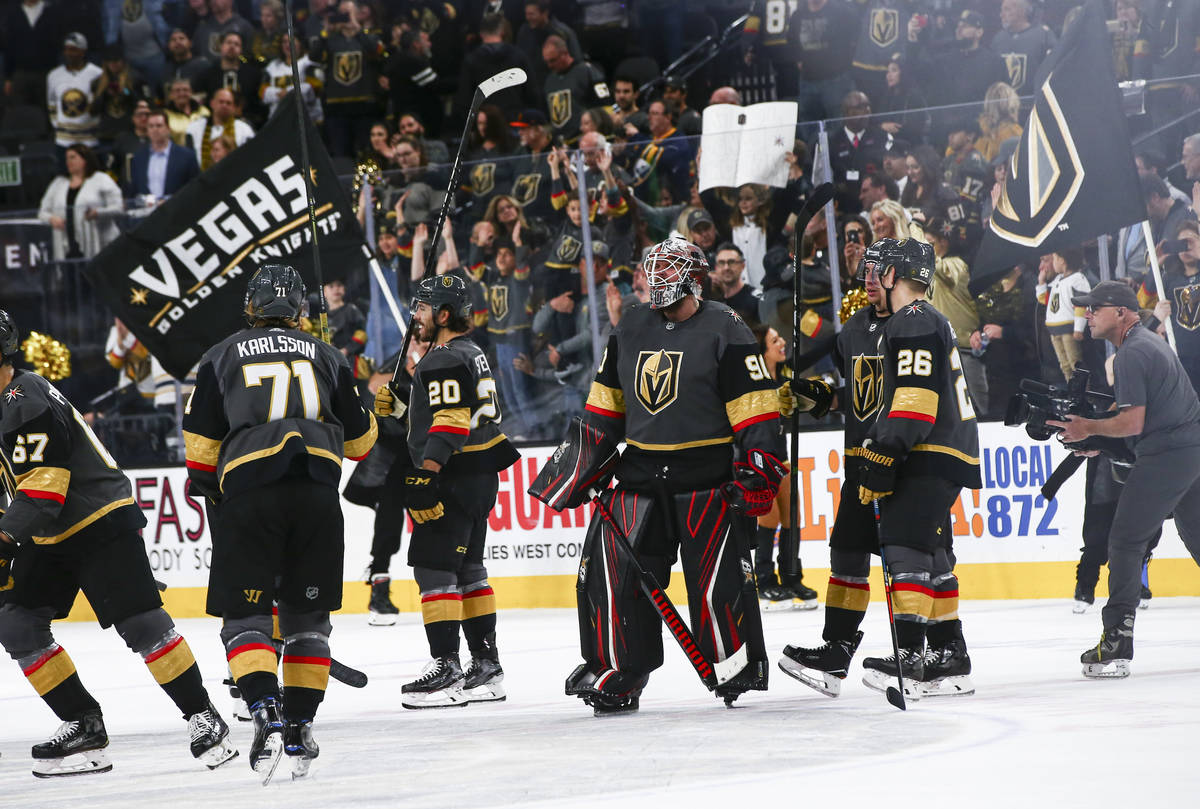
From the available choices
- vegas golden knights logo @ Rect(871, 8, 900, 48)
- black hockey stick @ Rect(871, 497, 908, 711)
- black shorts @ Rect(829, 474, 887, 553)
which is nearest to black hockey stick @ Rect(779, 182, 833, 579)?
black shorts @ Rect(829, 474, 887, 553)

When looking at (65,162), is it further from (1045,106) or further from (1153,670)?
(1153,670)

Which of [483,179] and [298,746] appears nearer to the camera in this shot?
[298,746]

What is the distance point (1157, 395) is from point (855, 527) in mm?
1371

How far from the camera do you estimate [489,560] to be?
9789 millimetres

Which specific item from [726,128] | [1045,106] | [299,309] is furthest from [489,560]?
[299,309]

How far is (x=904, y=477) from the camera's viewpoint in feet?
18.0

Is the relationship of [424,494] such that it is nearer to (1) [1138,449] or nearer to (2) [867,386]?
(2) [867,386]

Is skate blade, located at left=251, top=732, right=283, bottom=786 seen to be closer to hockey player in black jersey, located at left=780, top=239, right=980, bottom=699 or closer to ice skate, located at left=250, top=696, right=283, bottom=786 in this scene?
ice skate, located at left=250, top=696, right=283, bottom=786

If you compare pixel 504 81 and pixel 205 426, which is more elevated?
pixel 504 81

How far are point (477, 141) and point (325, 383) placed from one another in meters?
7.25

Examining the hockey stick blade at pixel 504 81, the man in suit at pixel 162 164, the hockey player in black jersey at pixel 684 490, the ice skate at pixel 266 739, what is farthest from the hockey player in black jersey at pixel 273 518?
the man in suit at pixel 162 164

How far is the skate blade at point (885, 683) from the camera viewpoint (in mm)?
5445

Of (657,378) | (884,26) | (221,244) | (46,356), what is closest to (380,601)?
(221,244)

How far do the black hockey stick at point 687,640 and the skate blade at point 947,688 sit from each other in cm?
69
